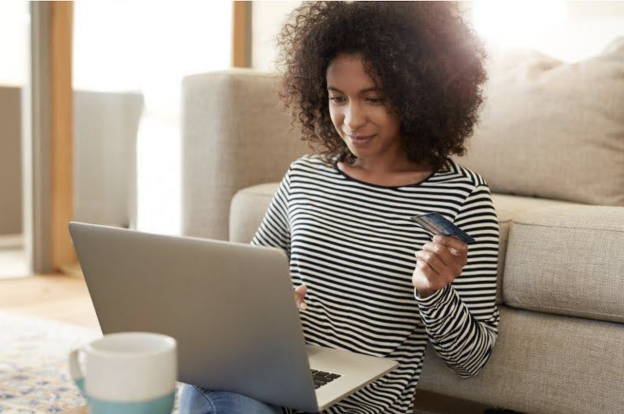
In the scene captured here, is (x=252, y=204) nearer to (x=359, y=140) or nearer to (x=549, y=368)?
(x=359, y=140)

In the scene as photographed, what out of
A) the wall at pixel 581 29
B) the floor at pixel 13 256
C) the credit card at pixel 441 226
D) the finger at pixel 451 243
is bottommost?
the floor at pixel 13 256

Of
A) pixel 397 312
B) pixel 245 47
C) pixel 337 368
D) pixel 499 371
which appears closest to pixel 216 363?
pixel 337 368

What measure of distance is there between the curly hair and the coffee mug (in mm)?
735

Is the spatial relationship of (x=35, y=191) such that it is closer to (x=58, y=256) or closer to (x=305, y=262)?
(x=58, y=256)

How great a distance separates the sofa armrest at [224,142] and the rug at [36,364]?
405 millimetres

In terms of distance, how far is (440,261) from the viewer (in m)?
1.02

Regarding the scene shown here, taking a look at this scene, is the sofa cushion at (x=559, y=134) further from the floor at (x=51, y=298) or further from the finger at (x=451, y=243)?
the floor at (x=51, y=298)

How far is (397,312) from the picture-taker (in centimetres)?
120

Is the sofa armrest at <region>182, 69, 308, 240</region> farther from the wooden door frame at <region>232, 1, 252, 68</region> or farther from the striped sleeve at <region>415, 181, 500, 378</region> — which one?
the wooden door frame at <region>232, 1, 252, 68</region>

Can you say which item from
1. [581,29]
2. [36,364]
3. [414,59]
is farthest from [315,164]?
[581,29]

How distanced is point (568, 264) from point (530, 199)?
17.7 inches

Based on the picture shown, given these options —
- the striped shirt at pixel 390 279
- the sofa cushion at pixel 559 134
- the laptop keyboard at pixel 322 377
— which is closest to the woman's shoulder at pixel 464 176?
the striped shirt at pixel 390 279

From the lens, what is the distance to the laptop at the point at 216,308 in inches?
29.7

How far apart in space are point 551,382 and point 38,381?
1128 mm
